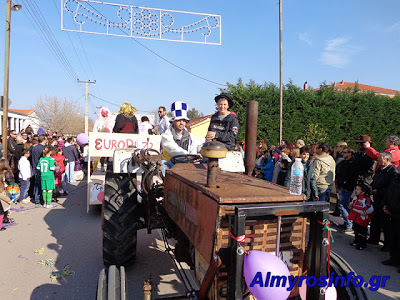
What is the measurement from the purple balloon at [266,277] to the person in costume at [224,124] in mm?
2180

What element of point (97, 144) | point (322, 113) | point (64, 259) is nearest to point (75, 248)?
point (64, 259)

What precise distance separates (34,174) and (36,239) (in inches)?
133

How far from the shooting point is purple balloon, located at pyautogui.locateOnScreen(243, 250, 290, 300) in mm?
1330

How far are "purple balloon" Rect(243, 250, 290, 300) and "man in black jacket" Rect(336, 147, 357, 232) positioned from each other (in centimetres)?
497

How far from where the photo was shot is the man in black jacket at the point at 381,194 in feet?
15.2

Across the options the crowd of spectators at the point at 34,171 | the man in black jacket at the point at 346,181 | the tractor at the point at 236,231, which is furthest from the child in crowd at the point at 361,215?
the crowd of spectators at the point at 34,171

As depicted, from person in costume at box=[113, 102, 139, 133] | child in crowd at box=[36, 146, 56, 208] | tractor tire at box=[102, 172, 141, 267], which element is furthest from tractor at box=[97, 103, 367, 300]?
child in crowd at box=[36, 146, 56, 208]

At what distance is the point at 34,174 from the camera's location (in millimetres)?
7648

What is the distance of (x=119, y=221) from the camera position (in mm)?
3178

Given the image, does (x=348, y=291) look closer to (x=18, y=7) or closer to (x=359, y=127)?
(x=18, y=7)

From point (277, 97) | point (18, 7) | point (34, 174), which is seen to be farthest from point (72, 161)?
point (277, 97)

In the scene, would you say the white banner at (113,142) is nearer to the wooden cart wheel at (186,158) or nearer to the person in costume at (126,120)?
the person in costume at (126,120)

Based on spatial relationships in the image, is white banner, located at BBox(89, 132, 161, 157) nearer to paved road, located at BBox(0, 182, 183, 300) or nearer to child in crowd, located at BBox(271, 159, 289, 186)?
paved road, located at BBox(0, 182, 183, 300)

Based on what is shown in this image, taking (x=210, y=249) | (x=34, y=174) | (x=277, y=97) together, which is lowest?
(x=34, y=174)
